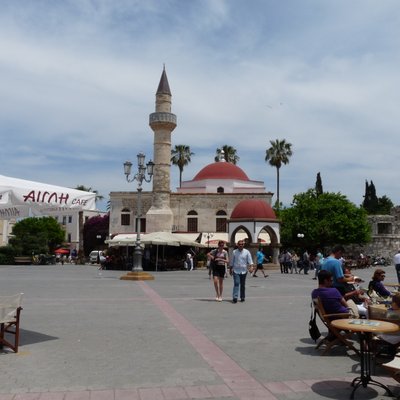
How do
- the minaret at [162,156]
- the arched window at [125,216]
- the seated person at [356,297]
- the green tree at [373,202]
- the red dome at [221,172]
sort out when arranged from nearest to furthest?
the seated person at [356,297]
the minaret at [162,156]
the arched window at [125,216]
the red dome at [221,172]
the green tree at [373,202]

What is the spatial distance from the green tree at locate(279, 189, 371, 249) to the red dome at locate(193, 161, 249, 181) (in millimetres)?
6907

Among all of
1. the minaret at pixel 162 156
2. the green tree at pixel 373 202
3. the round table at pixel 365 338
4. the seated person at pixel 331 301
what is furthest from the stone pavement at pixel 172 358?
the green tree at pixel 373 202

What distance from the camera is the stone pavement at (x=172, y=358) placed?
184 inches

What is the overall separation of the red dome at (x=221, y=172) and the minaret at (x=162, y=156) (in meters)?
9.74

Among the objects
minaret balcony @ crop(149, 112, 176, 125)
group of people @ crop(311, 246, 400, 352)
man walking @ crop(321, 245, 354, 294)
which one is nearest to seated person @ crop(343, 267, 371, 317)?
group of people @ crop(311, 246, 400, 352)

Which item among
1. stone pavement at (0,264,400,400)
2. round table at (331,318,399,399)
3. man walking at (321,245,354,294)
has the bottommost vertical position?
stone pavement at (0,264,400,400)

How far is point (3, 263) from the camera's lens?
37219mm

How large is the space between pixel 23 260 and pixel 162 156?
1461 centimetres

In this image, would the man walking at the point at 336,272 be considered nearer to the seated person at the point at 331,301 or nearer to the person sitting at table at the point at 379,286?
the seated person at the point at 331,301

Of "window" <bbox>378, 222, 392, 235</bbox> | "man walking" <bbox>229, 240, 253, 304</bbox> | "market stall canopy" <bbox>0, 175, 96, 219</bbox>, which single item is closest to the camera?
"market stall canopy" <bbox>0, 175, 96, 219</bbox>

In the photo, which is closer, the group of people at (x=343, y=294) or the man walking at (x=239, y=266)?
the group of people at (x=343, y=294)

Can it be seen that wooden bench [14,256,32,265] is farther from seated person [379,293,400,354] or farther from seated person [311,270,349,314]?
seated person [379,293,400,354]

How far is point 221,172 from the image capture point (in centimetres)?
5212

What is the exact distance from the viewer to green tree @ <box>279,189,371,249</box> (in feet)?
157
